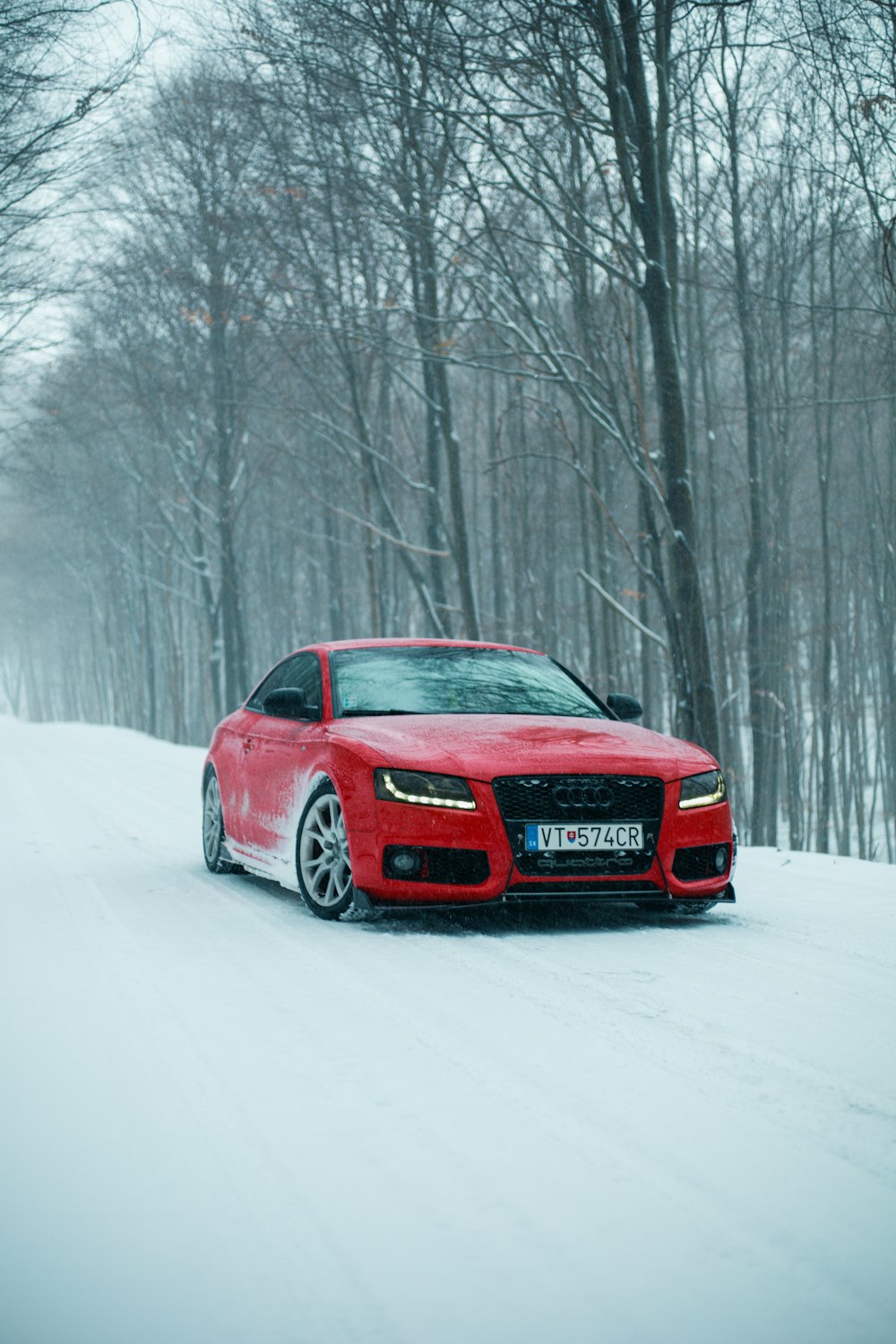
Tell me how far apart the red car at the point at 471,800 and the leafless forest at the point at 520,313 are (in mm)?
4408

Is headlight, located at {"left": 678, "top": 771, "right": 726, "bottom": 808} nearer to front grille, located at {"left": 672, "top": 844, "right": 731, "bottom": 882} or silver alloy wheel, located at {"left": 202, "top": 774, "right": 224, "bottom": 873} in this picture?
front grille, located at {"left": 672, "top": 844, "right": 731, "bottom": 882}

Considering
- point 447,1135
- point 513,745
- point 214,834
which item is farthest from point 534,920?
point 447,1135

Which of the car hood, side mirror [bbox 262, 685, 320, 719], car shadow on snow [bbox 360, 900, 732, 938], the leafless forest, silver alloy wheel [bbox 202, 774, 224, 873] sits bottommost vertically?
car shadow on snow [bbox 360, 900, 732, 938]

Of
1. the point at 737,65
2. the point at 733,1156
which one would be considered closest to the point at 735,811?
the point at 737,65

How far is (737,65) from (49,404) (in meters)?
15.2

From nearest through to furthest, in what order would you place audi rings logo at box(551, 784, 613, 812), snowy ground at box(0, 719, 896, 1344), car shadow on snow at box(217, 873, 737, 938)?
snowy ground at box(0, 719, 896, 1344)
audi rings logo at box(551, 784, 613, 812)
car shadow on snow at box(217, 873, 737, 938)

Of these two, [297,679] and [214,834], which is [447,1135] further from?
[214,834]

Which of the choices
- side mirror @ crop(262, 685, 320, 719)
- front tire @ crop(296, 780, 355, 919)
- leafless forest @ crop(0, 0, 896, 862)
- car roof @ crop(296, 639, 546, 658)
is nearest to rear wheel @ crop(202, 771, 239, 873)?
car roof @ crop(296, 639, 546, 658)

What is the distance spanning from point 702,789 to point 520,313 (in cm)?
1497

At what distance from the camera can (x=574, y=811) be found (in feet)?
20.1

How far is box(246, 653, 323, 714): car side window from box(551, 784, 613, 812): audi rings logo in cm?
168

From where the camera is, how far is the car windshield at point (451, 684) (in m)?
7.34

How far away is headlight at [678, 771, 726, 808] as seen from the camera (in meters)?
6.48

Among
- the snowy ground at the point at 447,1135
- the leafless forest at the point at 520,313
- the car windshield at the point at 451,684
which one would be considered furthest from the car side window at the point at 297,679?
the leafless forest at the point at 520,313
